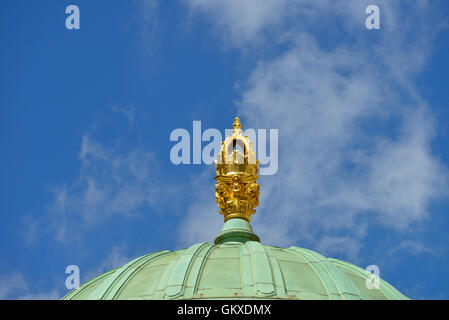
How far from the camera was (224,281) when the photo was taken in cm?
3516

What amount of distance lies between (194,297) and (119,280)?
4.41 m

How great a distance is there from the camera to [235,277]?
35.5 metres

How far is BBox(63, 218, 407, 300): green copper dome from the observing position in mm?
34500

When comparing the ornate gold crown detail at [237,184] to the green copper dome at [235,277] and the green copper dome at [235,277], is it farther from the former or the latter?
the green copper dome at [235,277]

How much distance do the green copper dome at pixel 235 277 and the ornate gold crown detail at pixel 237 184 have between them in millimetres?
5462

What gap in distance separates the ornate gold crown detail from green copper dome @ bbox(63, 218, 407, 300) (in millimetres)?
5462

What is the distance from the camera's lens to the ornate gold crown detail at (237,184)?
150ft

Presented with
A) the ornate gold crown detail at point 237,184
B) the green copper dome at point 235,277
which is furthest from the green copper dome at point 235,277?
the ornate gold crown detail at point 237,184

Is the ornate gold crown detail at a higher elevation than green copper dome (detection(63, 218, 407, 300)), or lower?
higher

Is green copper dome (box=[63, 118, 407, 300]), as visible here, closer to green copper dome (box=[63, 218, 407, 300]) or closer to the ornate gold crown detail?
green copper dome (box=[63, 218, 407, 300])

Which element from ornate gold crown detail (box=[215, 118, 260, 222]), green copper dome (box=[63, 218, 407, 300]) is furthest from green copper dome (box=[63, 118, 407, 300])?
ornate gold crown detail (box=[215, 118, 260, 222])

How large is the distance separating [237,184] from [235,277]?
10974 millimetres
